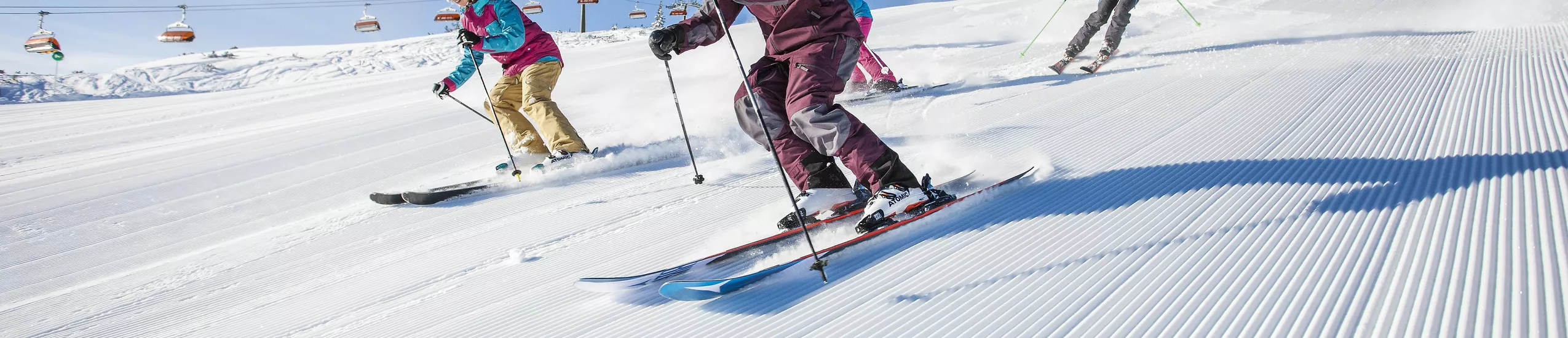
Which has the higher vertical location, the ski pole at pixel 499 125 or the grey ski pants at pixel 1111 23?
the grey ski pants at pixel 1111 23

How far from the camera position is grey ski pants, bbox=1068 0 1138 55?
7.12 metres

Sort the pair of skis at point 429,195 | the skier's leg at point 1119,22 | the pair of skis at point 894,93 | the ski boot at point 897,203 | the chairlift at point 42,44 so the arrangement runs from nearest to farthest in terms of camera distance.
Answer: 1. the ski boot at point 897,203
2. the pair of skis at point 429,195
3. the pair of skis at point 894,93
4. the skier's leg at point 1119,22
5. the chairlift at point 42,44

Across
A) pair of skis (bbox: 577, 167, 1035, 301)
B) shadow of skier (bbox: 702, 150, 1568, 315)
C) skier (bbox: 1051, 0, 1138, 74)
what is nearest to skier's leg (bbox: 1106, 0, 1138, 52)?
skier (bbox: 1051, 0, 1138, 74)

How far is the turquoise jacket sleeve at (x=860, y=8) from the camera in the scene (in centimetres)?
604

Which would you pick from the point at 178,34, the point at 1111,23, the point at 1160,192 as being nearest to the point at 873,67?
the point at 1111,23

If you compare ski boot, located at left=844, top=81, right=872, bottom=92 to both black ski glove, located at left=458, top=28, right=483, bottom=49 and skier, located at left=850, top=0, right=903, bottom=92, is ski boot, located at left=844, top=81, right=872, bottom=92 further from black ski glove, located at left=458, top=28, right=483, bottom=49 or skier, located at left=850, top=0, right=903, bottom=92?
black ski glove, located at left=458, top=28, right=483, bottom=49

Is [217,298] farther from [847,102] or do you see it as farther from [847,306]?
[847,102]

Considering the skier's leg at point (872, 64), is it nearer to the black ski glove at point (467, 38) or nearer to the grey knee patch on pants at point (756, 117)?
the black ski glove at point (467, 38)

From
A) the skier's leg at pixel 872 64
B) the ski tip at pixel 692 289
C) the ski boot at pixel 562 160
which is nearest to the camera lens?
the ski tip at pixel 692 289

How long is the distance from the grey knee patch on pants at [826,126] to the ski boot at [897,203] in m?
0.24

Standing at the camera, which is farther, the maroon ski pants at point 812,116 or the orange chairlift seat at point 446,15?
→ the orange chairlift seat at point 446,15

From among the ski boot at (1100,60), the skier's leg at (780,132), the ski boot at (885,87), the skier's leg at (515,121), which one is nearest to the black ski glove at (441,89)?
the skier's leg at (515,121)

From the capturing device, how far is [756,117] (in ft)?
8.37

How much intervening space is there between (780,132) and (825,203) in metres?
0.34
